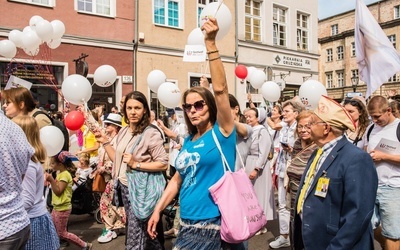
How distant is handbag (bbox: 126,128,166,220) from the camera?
3352 mm

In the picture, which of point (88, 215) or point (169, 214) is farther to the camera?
point (88, 215)

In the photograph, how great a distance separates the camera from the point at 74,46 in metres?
12.9

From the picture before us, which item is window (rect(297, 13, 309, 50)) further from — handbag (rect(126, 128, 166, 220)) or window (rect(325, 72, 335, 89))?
window (rect(325, 72, 335, 89))

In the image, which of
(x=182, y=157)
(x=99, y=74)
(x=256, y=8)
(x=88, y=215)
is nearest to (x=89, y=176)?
(x=88, y=215)

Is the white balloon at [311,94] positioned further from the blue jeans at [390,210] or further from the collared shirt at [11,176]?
the collared shirt at [11,176]

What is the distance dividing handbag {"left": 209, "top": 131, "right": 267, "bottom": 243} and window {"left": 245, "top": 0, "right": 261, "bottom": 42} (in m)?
16.7

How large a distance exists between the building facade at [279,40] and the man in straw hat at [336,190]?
13934 mm

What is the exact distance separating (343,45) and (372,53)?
155 feet

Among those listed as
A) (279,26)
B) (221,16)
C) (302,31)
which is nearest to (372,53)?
(221,16)

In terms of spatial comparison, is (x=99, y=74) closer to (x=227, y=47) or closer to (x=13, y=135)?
(x=13, y=135)

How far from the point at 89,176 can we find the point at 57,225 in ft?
4.82

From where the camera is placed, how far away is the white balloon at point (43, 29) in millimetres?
8500

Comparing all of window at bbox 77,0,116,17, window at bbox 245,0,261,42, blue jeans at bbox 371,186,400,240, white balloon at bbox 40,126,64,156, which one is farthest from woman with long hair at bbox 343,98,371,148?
window at bbox 245,0,261,42

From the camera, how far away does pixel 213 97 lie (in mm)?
2584
